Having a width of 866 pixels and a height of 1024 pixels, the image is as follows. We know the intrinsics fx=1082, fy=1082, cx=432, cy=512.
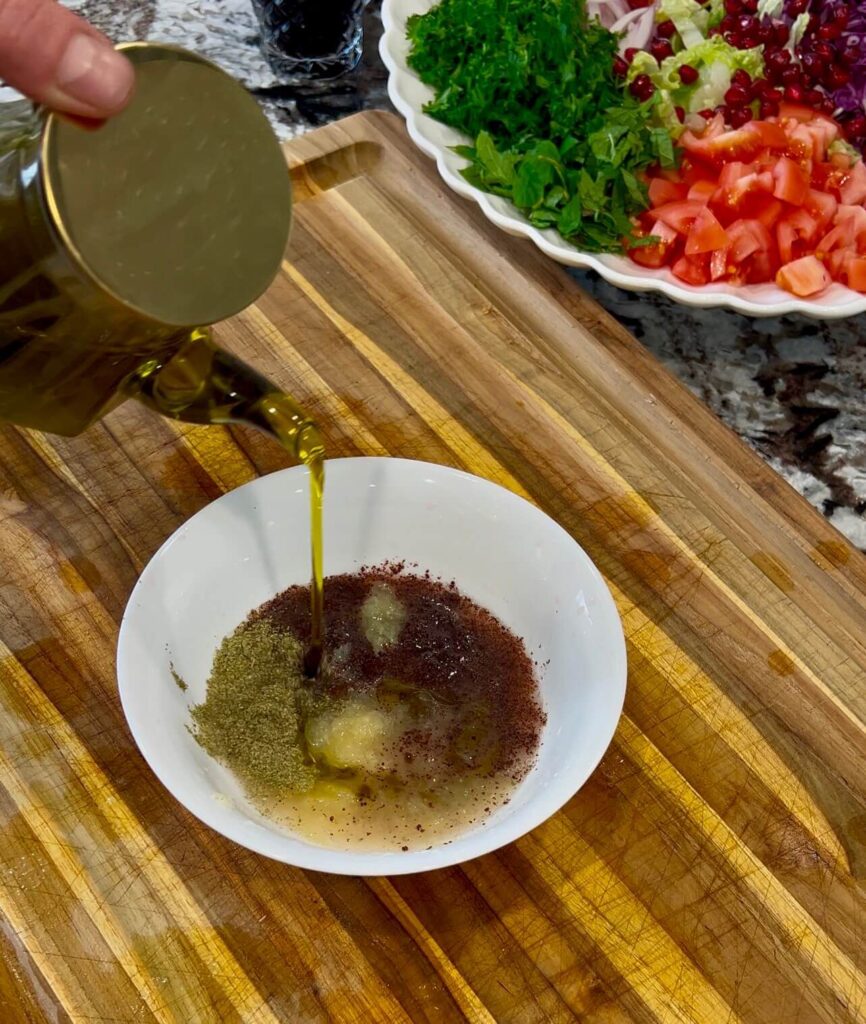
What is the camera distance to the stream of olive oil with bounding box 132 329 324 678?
115cm

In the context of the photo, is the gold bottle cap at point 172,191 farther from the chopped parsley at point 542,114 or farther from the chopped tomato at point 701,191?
the chopped tomato at point 701,191

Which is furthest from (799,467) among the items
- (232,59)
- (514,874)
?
(232,59)

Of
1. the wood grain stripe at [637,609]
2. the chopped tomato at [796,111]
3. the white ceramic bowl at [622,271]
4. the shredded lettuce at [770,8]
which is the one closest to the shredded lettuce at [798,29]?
the shredded lettuce at [770,8]

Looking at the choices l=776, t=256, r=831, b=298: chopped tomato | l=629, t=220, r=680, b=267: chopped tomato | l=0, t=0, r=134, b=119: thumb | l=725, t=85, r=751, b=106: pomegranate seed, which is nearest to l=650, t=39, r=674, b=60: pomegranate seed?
l=725, t=85, r=751, b=106: pomegranate seed

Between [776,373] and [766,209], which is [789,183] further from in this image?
[776,373]

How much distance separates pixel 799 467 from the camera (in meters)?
1.71

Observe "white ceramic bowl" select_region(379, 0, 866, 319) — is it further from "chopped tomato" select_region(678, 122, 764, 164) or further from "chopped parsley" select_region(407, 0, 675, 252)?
"chopped tomato" select_region(678, 122, 764, 164)

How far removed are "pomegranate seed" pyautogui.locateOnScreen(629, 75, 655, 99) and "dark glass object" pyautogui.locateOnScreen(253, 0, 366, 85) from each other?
549 millimetres

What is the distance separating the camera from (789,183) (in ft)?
5.71

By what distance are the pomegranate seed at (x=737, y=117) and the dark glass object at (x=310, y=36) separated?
2.38ft

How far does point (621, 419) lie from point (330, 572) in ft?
1.57

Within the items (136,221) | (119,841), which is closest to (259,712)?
(119,841)

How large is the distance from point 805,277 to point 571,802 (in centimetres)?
92

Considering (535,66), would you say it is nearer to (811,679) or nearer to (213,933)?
(811,679)
